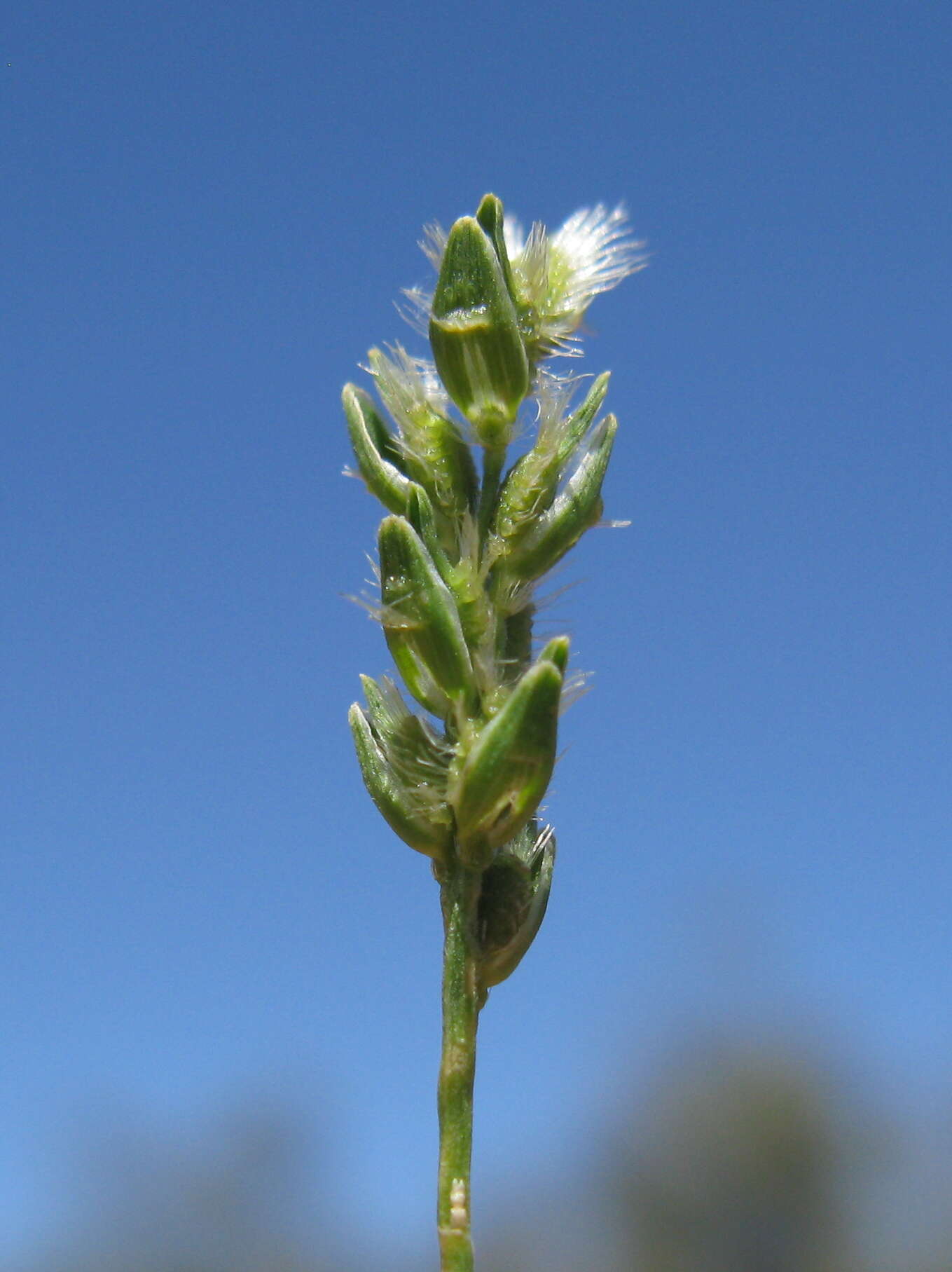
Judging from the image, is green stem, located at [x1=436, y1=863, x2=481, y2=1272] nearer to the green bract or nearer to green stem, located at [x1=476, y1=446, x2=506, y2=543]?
green stem, located at [x1=476, y1=446, x2=506, y2=543]

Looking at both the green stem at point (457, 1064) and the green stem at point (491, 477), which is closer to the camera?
the green stem at point (457, 1064)

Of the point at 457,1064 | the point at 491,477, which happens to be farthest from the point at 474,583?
the point at 457,1064

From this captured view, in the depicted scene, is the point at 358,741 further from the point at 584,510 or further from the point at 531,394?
the point at 531,394

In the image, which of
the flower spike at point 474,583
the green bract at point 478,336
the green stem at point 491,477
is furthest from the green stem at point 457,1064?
the green bract at point 478,336

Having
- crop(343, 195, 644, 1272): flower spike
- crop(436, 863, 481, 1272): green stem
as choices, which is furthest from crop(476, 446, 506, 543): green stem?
crop(436, 863, 481, 1272): green stem

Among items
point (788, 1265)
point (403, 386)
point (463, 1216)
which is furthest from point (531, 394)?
point (788, 1265)

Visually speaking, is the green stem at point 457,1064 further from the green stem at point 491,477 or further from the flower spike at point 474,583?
the green stem at point 491,477

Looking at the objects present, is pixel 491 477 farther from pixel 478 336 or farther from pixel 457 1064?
pixel 457 1064
